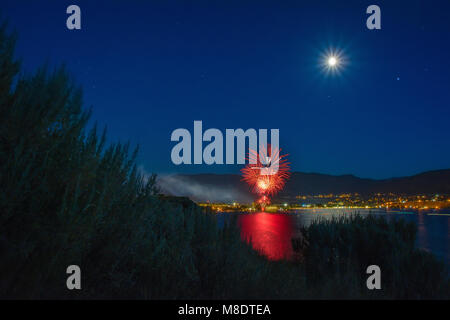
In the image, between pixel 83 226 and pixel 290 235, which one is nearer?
pixel 83 226

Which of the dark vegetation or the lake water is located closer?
the dark vegetation

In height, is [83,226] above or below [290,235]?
above

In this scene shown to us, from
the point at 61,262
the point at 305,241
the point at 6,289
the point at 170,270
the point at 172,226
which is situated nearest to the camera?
the point at 6,289

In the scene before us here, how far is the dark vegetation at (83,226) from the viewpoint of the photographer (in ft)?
13.5

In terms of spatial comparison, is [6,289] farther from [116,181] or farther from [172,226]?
[172,226]

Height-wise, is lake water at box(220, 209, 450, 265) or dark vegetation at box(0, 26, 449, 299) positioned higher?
dark vegetation at box(0, 26, 449, 299)

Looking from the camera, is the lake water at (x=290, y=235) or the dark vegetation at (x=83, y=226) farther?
the lake water at (x=290, y=235)

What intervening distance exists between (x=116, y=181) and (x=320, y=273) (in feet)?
21.3

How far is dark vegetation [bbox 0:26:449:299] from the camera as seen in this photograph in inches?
162

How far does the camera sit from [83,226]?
4.34 meters

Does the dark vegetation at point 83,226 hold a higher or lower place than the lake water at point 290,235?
higher

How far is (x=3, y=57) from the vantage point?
5016 mm
